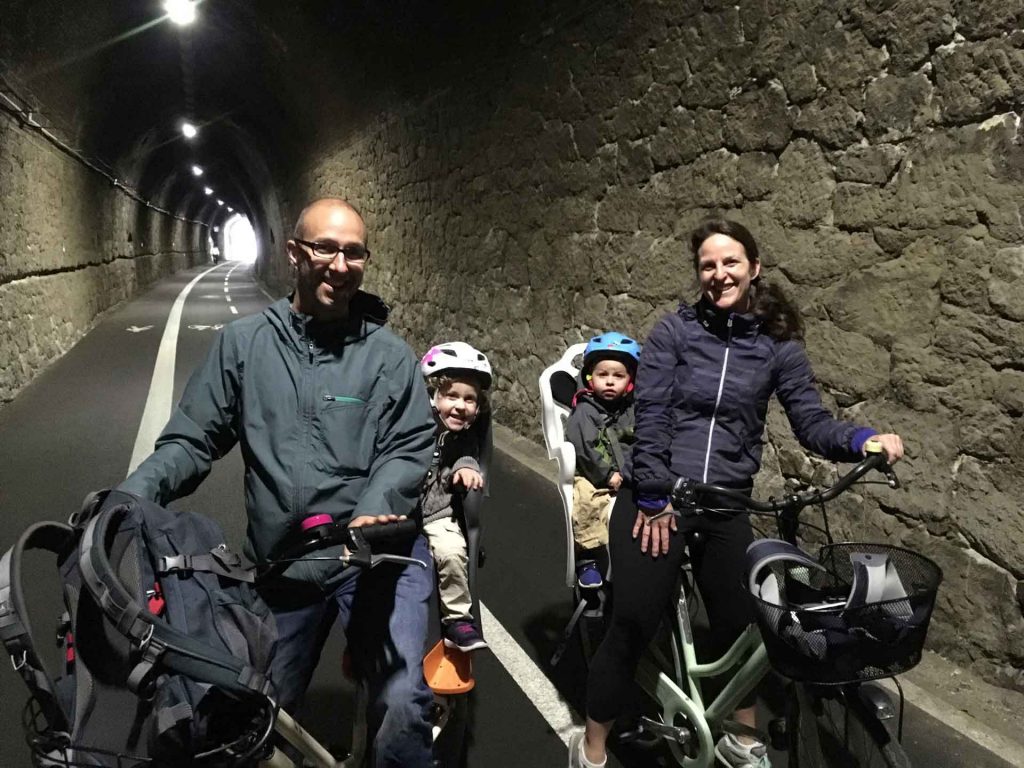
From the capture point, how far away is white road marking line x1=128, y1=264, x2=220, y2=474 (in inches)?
258

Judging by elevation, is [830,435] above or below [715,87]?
below

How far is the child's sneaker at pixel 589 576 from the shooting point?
2.76 m

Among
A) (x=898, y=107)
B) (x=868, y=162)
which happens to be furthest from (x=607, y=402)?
(x=898, y=107)

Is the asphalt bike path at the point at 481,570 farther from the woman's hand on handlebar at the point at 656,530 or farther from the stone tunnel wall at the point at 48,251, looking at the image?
the woman's hand on handlebar at the point at 656,530

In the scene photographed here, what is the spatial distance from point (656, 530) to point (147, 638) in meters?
1.54

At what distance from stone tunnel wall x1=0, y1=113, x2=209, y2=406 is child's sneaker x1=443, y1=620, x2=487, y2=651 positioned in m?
8.03

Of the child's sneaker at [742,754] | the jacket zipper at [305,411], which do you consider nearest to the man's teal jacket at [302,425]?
the jacket zipper at [305,411]

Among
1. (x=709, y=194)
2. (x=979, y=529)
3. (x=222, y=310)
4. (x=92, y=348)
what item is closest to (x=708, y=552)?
(x=979, y=529)

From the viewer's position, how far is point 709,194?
4680 millimetres

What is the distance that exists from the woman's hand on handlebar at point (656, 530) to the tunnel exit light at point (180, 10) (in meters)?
11.6

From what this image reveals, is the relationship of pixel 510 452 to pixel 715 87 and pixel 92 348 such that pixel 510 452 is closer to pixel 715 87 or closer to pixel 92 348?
pixel 715 87

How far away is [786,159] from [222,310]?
1617 cm

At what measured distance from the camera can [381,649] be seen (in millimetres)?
2012

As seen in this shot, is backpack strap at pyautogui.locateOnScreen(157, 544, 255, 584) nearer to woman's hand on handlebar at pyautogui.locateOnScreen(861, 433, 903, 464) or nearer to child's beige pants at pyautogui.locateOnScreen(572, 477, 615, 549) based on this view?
child's beige pants at pyautogui.locateOnScreen(572, 477, 615, 549)
